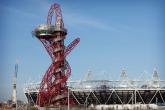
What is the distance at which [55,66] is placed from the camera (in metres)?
92.8

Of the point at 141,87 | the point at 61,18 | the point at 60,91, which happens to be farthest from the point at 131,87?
the point at 61,18

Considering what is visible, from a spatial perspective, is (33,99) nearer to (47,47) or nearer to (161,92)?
(47,47)

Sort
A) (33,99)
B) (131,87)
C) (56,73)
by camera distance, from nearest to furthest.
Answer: (56,73) → (131,87) → (33,99)

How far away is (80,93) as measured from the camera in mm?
105938

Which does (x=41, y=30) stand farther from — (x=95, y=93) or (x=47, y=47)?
(x=95, y=93)

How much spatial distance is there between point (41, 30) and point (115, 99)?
29.7m

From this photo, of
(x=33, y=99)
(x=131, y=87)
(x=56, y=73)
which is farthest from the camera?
(x=33, y=99)

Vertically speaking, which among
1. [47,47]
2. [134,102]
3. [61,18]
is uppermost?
[61,18]

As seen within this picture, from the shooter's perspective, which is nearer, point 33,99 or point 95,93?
point 95,93

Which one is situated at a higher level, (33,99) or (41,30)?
(41,30)

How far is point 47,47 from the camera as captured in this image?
95000 mm

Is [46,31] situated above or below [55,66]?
above

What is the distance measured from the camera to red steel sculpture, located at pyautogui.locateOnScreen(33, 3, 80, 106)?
93062 millimetres

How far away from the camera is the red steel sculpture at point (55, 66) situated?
93062mm
